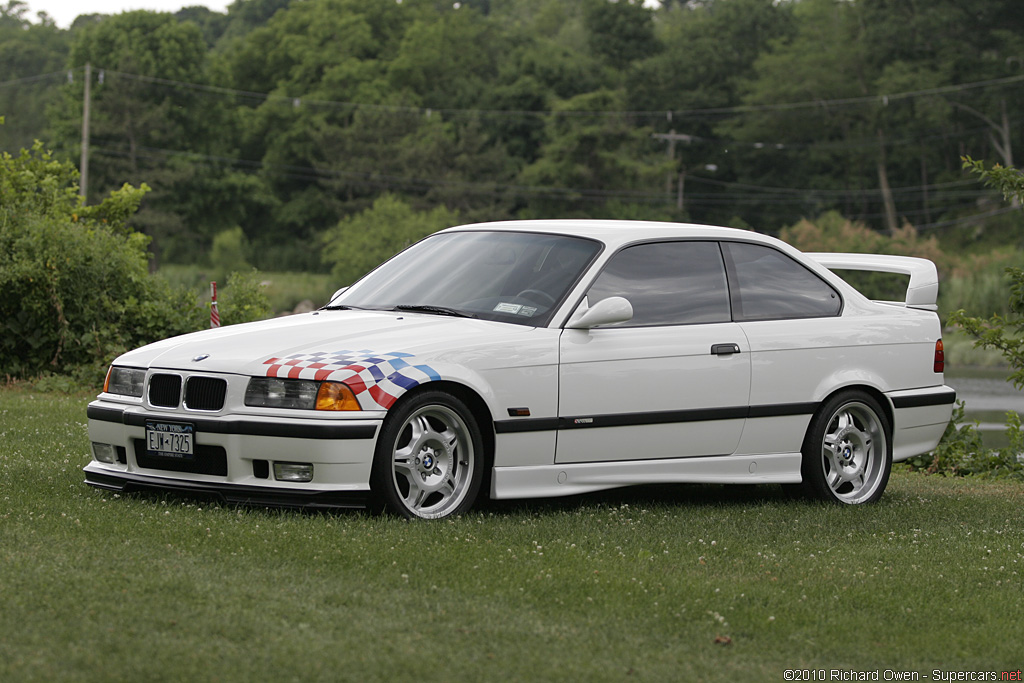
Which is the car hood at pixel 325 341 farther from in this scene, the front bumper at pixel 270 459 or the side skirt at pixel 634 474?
the side skirt at pixel 634 474

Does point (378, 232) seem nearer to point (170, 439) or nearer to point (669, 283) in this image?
point (669, 283)

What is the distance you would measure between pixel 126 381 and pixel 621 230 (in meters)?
2.85

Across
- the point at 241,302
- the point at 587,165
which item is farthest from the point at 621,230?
the point at 587,165

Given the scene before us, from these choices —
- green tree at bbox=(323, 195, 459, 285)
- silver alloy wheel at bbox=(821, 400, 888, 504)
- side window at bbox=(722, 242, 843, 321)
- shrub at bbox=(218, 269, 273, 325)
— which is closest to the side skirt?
silver alloy wheel at bbox=(821, 400, 888, 504)

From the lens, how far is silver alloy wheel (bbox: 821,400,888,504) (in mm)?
8258

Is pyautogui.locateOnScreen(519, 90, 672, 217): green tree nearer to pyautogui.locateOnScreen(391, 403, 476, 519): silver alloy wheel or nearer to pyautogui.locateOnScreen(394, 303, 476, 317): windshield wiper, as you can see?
pyautogui.locateOnScreen(394, 303, 476, 317): windshield wiper

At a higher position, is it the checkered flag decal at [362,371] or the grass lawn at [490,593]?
the checkered flag decal at [362,371]

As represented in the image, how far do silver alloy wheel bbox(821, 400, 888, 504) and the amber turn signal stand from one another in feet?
10.3

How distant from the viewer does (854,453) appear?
332 inches

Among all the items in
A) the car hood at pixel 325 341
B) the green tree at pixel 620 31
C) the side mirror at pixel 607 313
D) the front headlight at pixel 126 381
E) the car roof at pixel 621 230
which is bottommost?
the front headlight at pixel 126 381

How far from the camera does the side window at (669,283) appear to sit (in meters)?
7.53

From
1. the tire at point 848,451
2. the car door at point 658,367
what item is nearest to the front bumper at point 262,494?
the car door at point 658,367

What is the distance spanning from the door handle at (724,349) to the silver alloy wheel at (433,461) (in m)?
1.61

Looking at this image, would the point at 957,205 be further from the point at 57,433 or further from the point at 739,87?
the point at 57,433
